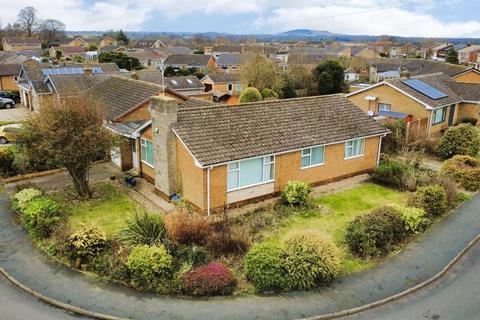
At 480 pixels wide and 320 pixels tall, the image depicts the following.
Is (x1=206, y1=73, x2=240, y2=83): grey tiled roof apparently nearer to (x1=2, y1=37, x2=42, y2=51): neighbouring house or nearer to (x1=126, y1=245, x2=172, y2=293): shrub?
(x1=126, y1=245, x2=172, y2=293): shrub

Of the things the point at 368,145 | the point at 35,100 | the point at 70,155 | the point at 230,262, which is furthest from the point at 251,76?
the point at 230,262

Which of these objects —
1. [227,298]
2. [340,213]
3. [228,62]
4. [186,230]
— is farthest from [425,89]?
[228,62]

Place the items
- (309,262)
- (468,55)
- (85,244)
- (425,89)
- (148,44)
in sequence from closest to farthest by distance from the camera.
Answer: (309,262) < (85,244) < (425,89) < (468,55) < (148,44)

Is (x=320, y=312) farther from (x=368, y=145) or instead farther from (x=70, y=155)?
(x=368, y=145)

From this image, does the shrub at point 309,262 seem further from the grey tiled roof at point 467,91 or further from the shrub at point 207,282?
the grey tiled roof at point 467,91

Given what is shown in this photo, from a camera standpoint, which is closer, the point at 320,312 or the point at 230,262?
the point at 320,312

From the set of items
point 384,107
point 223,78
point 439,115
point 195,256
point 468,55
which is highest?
point 468,55

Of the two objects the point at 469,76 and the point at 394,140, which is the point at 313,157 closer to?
the point at 394,140
